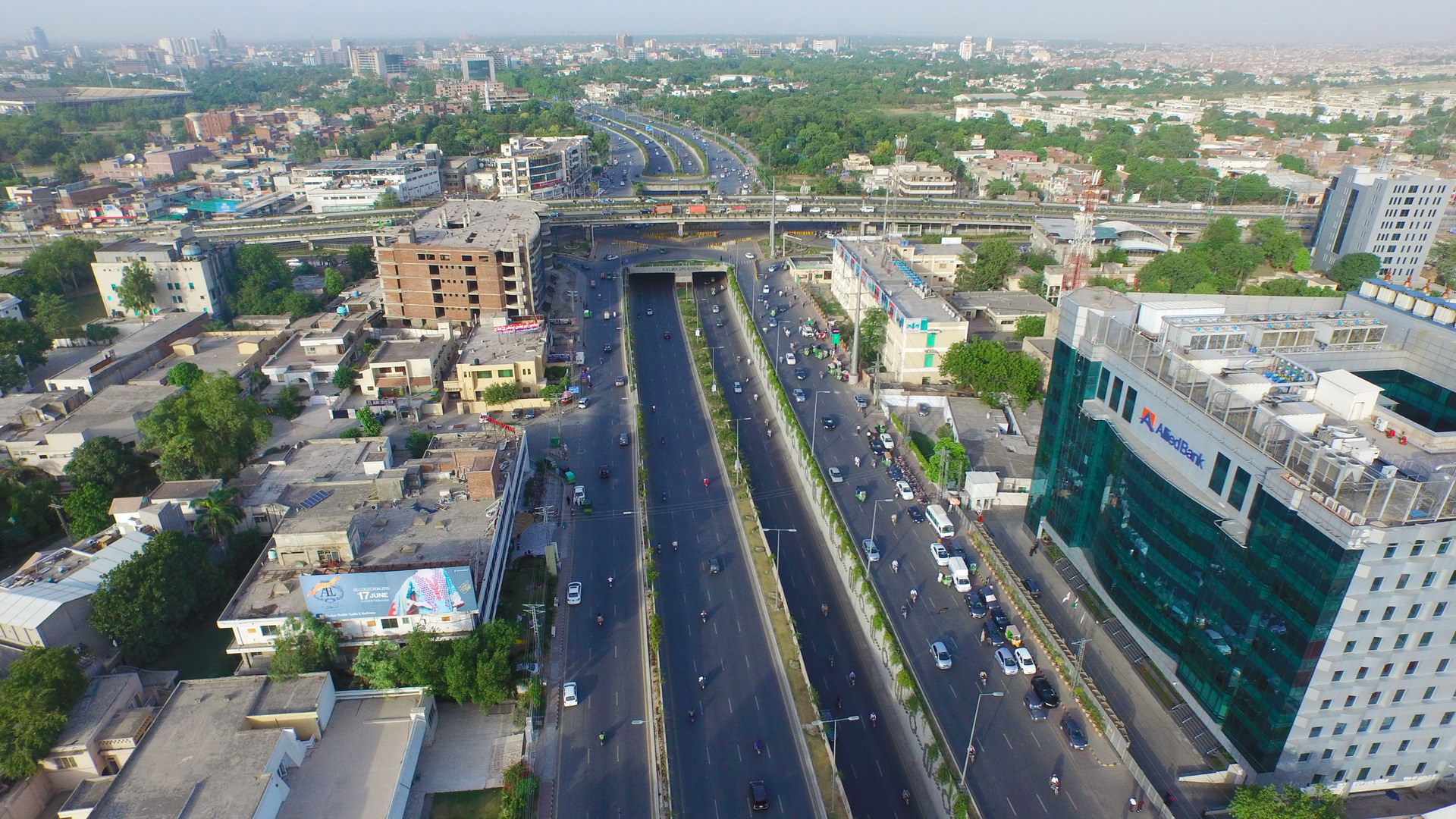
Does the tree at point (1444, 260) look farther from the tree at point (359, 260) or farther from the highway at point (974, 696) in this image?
the tree at point (359, 260)

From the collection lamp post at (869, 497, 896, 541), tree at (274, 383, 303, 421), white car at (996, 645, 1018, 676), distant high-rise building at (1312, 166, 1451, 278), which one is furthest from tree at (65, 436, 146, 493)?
distant high-rise building at (1312, 166, 1451, 278)

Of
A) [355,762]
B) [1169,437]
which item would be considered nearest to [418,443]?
[355,762]

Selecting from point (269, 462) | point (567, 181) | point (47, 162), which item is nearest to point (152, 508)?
point (269, 462)

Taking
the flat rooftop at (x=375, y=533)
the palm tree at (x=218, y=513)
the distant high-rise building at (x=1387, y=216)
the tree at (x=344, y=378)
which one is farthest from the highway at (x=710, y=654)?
the distant high-rise building at (x=1387, y=216)

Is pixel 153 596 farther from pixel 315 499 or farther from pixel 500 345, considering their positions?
pixel 500 345

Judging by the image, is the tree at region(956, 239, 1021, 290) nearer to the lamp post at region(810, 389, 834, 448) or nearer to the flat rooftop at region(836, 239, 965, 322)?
the flat rooftop at region(836, 239, 965, 322)
